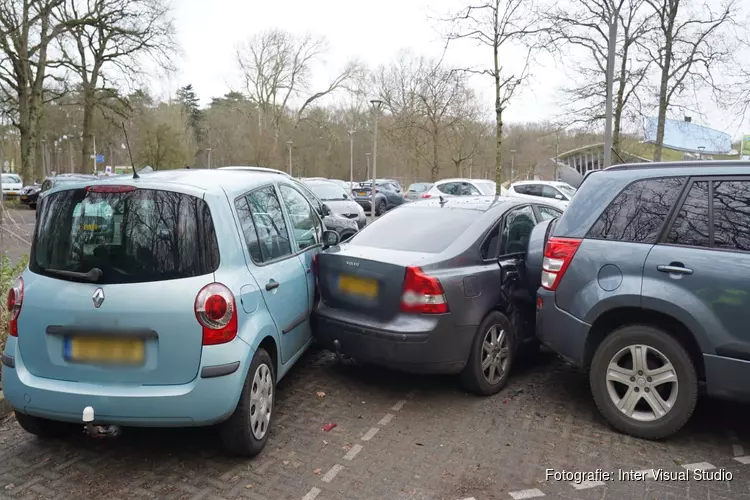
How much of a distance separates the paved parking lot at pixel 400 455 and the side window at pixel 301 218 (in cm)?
128

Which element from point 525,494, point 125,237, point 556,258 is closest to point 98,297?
point 125,237

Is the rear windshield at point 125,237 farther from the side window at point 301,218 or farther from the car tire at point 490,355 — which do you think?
the car tire at point 490,355

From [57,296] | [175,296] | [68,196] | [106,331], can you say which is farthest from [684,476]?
[68,196]

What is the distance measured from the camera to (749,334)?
346cm

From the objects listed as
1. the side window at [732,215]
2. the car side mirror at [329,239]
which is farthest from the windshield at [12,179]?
the side window at [732,215]

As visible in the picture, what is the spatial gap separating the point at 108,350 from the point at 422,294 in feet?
6.88

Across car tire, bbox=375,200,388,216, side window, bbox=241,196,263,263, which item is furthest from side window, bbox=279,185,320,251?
car tire, bbox=375,200,388,216

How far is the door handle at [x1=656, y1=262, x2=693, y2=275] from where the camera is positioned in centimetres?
369

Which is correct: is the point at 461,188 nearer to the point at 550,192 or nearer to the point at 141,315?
the point at 550,192

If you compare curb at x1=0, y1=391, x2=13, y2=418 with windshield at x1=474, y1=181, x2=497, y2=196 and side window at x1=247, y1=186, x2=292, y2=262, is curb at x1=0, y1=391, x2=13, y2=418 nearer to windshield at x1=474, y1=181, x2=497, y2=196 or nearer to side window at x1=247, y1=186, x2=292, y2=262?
side window at x1=247, y1=186, x2=292, y2=262

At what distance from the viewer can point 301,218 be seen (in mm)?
5129

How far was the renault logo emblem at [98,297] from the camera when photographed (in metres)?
3.19

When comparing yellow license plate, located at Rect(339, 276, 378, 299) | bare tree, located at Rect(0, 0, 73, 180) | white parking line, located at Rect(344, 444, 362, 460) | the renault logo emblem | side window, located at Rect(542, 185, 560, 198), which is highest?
bare tree, located at Rect(0, 0, 73, 180)

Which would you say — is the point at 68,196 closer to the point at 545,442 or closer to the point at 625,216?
the point at 545,442
